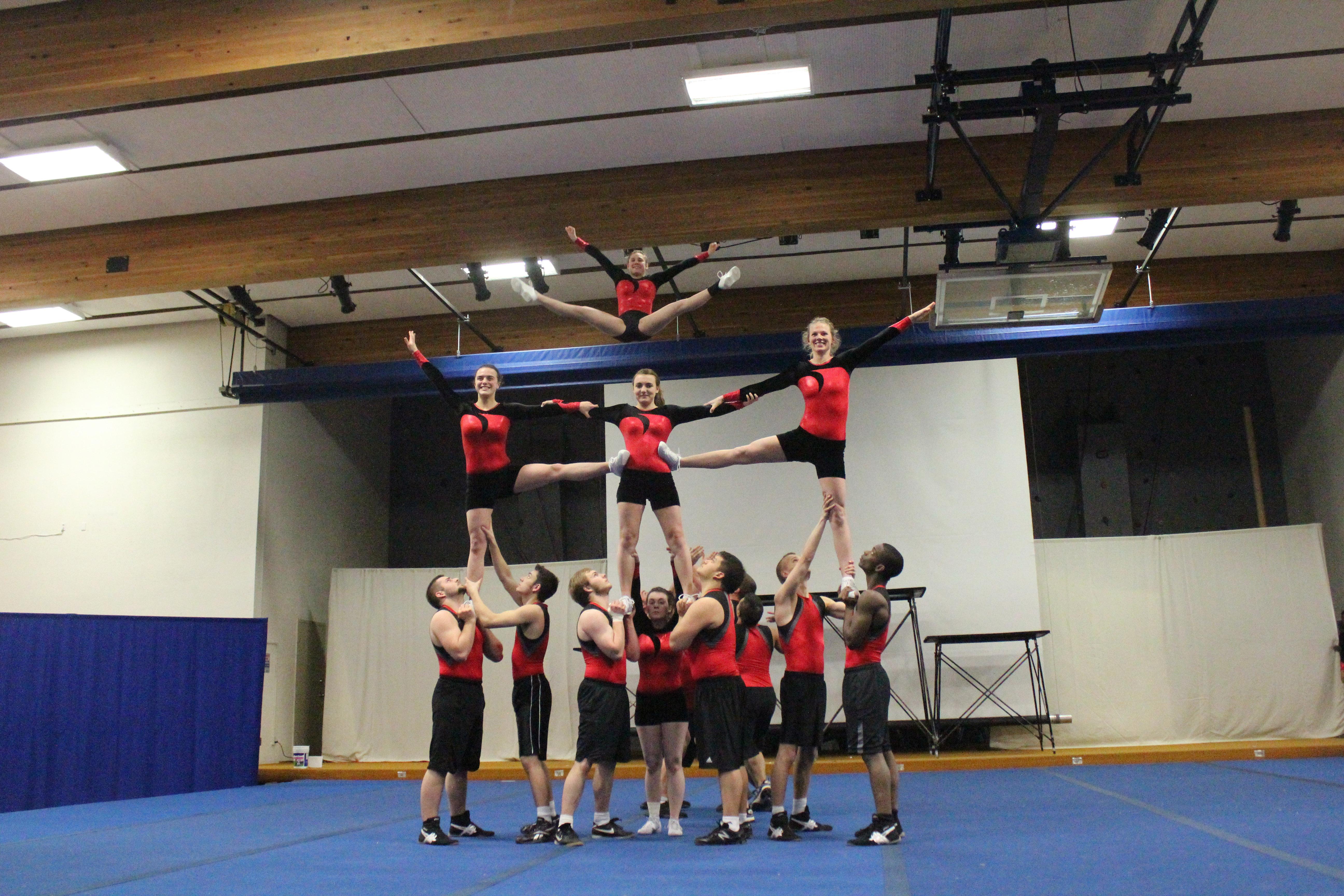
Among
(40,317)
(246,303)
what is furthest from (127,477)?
(246,303)

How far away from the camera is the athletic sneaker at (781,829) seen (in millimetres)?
6691

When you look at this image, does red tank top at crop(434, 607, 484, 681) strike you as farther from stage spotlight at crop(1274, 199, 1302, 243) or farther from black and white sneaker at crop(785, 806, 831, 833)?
stage spotlight at crop(1274, 199, 1302, 243)

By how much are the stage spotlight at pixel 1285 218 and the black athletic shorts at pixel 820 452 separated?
6.93 metres

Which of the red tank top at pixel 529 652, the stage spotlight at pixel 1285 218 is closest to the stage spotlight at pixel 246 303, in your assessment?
the red tank top at pixel 529 652

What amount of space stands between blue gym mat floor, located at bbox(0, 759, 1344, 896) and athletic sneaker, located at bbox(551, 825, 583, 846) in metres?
0.14

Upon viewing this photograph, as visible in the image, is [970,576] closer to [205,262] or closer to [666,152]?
[666,152]

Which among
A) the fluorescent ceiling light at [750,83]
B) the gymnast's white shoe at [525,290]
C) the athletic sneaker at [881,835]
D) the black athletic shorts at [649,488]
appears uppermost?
the fluorescent ceiling light at [750,83]

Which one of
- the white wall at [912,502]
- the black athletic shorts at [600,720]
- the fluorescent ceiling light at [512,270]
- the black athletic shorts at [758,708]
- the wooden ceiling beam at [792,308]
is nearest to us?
the black athletic shorts at [600,720]

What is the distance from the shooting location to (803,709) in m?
6.93

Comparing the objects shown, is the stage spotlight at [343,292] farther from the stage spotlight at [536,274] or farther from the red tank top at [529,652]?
the red tank top at [529,652]

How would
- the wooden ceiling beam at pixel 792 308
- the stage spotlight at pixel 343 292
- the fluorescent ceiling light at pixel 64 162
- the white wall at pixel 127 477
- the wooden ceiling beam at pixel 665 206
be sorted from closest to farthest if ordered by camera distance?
the fluorescent ceiling light at pixel 64 162 < the wooden ceiling beam at pixel 665 206 < the stage spotlight at pixel 343 292 < the wooden ceiling beam at pixel 792 308 < the white wall at pixel 127 477

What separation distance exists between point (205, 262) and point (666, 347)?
16.5 ft

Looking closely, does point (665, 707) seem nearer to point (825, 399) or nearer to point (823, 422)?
point (823, 422)

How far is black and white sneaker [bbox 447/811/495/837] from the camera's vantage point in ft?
23.8
